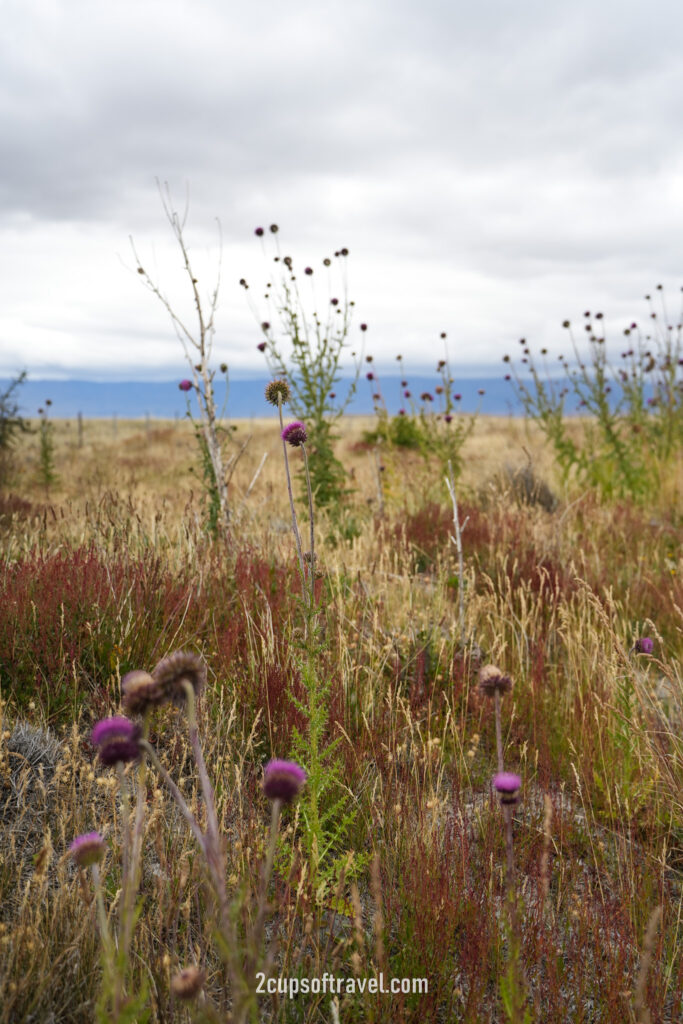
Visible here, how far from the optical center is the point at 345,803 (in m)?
2.60

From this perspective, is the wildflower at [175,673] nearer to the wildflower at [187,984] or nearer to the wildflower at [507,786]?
the wildflower at [187,984]

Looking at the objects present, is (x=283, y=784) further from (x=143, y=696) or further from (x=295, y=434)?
(x=295, y=434)

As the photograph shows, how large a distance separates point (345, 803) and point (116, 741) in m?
1.65

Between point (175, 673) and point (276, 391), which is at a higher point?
point (276, 391)

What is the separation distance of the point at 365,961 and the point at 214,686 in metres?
1.28

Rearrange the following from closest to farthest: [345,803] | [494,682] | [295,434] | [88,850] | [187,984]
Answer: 1. [187,984]
2. [88,850]
3. [494,682]
4. [295,434]
5. [345,803]

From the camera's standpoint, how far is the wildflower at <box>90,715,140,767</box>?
115 cm

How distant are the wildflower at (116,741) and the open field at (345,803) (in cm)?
9

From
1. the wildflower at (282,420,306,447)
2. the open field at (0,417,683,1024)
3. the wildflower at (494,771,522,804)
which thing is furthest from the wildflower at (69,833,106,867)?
the wildflower at (282,420,306,447)

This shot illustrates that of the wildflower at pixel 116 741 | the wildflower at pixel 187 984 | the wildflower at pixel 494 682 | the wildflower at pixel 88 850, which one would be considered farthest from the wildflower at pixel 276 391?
the wildflower at pixel 187 984

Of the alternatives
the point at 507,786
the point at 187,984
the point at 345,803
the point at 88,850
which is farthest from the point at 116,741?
the point at 345,803

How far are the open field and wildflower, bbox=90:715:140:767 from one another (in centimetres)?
9

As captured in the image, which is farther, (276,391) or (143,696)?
(276,391)

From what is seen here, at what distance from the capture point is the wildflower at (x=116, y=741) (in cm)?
115
